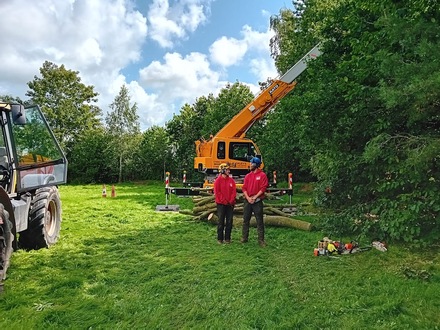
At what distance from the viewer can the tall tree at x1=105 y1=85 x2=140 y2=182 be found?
107ft

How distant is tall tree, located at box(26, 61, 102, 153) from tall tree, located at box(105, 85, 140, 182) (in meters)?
6.68

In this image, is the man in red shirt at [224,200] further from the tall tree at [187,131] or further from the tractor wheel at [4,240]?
the tall tree at [187,131]

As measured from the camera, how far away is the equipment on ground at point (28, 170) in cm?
587

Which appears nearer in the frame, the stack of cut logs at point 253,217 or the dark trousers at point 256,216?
the dark trousers at point 256,216

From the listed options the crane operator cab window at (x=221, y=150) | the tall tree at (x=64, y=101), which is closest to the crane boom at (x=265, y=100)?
the crane operator cab window at (x=221, y=150)

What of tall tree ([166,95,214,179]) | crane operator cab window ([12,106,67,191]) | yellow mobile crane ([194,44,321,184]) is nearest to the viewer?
crane operator cab window ([12,106,67,191])

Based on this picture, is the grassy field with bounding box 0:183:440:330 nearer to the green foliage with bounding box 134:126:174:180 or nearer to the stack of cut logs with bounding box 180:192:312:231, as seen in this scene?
the stack of cut logs with bounding box 180:192:312:231

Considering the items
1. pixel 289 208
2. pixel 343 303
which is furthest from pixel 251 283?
pixel 289 208

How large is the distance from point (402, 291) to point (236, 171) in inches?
446

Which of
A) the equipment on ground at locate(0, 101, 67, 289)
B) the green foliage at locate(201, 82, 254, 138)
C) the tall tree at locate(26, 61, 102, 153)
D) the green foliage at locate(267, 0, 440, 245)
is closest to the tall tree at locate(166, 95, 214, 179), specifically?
the green foliage at locate(201, 82, 254, 138)

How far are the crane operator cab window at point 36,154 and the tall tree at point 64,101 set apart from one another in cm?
3228

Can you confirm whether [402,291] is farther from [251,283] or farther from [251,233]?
[251,233]

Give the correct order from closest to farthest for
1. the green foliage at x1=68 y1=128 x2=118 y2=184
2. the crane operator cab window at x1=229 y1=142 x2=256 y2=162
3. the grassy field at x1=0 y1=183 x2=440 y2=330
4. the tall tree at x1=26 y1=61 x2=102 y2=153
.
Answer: the grassy field at x1=0 y1=183 x2=440 y2=330 → the crane operator cab window at x1=229 y1=142 x2=256 y2=162 → the green foliage at x1=68 y1=128 x2=118 y2=184 → the tall tree at x1=26 y1=61 x2=102 y2=153

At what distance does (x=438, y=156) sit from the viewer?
373 cm
